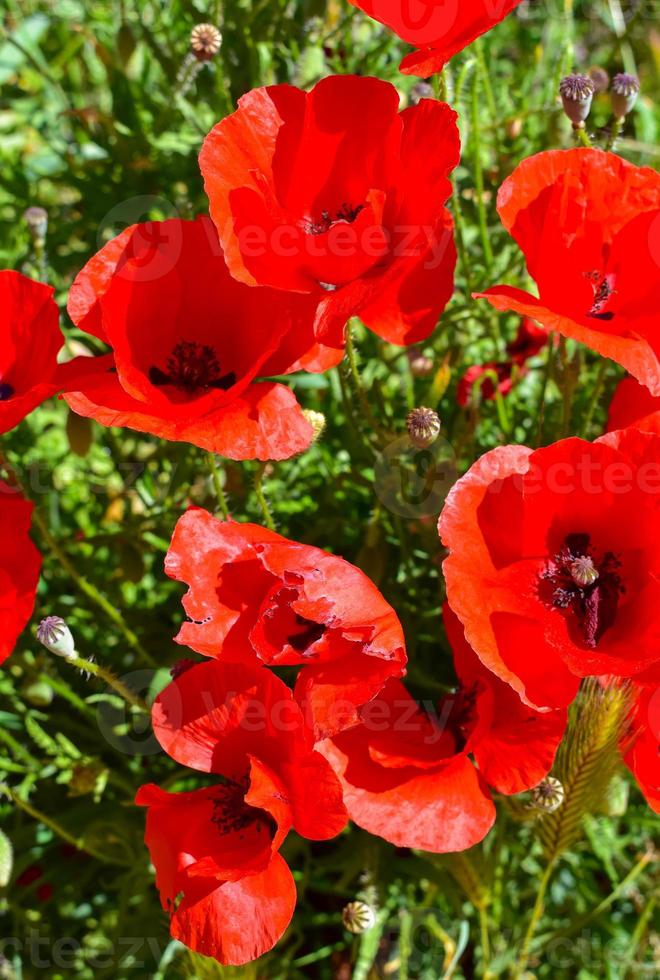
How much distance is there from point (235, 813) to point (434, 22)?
81cm

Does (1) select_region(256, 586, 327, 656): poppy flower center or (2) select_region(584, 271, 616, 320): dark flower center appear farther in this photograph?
(2) select_region(584, 271, 616, 320): dark flower center

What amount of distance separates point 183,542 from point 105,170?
3.46ft

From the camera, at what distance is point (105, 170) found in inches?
70.2

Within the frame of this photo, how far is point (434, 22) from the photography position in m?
0.98

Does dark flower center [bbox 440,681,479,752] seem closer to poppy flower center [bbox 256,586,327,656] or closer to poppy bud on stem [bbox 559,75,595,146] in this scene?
poppy flower center [bbox 256,586,327,656]

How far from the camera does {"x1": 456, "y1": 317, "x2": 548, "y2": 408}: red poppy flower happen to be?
1332 mm

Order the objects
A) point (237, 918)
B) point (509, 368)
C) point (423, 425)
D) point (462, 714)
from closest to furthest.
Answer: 1. point (237, 918)
2. point (423, 425)
3. point (462, 714)
4. point (509, 368)

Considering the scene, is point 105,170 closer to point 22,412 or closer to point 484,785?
point 22,412

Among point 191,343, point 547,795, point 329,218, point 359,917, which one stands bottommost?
point 359,917

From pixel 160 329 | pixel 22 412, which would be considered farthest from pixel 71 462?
pixel 22 412

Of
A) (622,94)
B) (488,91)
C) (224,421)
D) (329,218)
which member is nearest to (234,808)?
(224,421)

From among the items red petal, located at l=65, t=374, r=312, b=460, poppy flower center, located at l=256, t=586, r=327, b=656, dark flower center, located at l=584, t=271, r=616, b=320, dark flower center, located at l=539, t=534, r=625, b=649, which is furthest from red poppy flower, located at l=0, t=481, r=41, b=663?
dark flower center, located at l=584, t=271, r=616, b=320

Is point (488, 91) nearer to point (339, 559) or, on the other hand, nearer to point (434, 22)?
point (434, 22)

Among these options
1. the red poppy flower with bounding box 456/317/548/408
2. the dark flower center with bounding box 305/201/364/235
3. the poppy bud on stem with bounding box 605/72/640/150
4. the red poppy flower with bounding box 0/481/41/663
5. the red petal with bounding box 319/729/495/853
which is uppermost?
the poppy bud on stem with bounding box 605/72/640/150
